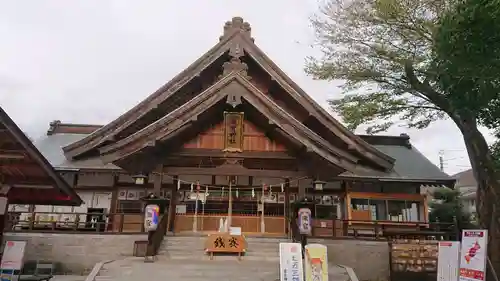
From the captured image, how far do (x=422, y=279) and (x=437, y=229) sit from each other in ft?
8.82

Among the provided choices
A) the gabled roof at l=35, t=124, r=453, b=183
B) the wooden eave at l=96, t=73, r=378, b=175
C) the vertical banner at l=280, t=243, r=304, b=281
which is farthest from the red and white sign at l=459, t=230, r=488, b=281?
the gabled roof at l=35, t=124, r=453, b=183

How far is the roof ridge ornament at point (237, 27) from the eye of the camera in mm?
18531

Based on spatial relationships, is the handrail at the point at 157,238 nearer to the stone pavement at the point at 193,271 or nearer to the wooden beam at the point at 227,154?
the stone pavement at the point at 193,271

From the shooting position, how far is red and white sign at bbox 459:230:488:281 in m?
8.76

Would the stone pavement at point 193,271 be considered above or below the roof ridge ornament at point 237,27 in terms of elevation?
below

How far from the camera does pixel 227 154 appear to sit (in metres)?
14.5

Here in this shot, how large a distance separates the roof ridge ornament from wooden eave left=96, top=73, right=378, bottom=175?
15.3 feet

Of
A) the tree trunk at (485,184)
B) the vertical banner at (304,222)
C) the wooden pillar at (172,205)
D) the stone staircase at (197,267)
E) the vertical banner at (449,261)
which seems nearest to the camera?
the vertical banner at (449,261)

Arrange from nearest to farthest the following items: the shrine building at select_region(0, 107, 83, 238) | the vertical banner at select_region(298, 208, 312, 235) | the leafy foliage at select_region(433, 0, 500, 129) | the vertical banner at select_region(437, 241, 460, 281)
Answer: the leafy foliage at select_region(433, 0, 500, 129) → the shrine building at select_region(0, 107, 83, 238) → the vertical banner at select_region(437, 241, 460, 281) → the vertical banner at select_region(298, 208, 312, 235)

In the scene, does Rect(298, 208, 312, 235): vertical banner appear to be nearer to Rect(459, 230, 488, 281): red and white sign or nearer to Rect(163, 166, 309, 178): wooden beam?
Rect(163, 166, 309, 178): wooden beam

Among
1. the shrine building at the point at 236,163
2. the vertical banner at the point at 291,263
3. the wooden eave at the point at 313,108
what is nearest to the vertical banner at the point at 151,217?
the shrine building at the point at 236,163

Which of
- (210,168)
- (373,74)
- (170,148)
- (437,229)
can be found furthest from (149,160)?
(437,229)

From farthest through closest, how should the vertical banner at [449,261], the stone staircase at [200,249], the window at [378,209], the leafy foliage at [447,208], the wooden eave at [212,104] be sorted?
the leafy foliage at [447,208], the window at [378,209], the wooden eave at [212,104], the stone staircase at [200,249], the vertical banner at [449,261]

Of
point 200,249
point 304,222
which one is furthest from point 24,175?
point 304,222
